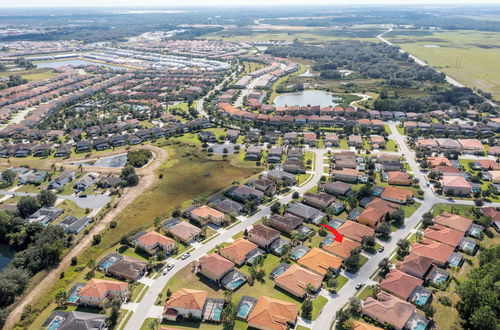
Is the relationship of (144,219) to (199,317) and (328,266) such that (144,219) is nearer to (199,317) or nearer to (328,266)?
(199,317)

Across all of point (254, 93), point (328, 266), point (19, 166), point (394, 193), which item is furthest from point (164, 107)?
point (328, 266)

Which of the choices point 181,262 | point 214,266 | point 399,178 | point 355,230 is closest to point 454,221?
point 399,178

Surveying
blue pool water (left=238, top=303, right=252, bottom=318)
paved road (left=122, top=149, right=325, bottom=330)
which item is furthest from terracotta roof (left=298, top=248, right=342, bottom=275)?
paved road (left=122, top=149, right=325, bottom=330)

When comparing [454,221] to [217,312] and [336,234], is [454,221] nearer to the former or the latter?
[336,234]

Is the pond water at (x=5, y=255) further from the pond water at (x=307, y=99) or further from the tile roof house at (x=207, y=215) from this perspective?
the pond water at (x=307, y=99)

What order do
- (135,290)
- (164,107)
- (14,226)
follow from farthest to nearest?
(164,107) → (14,226) → (135,290)

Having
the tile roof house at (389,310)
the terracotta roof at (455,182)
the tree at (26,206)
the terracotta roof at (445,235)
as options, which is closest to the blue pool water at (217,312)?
the tile roof house at (389,310)

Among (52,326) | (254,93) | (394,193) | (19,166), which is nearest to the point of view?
(52,326)
